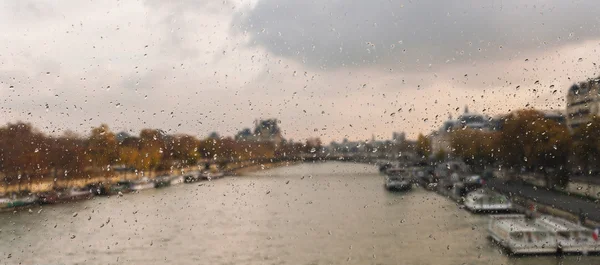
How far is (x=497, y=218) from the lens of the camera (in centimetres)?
923

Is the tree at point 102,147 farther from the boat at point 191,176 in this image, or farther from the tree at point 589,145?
the tree at point 589,145

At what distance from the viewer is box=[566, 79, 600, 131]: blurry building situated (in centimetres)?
1472

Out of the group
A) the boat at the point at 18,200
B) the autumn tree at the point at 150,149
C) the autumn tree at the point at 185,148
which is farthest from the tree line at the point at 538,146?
the boat at the point at 18,200

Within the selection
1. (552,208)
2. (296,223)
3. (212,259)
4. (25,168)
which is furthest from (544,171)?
(25,168)

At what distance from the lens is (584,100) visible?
16562 millimetres

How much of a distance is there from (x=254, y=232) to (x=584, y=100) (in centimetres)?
1064

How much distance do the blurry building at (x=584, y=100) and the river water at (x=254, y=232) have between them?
4258mm

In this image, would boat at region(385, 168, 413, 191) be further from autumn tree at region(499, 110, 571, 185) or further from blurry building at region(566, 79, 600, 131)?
blurry building at region(566, 79, 600, 131)

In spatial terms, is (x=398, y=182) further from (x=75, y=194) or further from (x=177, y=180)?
(x=75, y=194)

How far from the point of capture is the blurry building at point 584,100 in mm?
14717

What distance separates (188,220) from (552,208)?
646 centimetres

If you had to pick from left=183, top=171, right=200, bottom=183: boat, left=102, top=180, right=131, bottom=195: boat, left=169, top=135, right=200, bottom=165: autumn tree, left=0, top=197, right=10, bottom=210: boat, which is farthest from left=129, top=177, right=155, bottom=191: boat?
left=169, top=135, right=200, bottom=165: autumn tree

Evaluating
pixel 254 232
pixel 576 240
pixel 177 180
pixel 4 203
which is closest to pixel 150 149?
pixel 254 232

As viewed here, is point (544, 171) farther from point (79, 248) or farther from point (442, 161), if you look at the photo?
point (79, 248)
